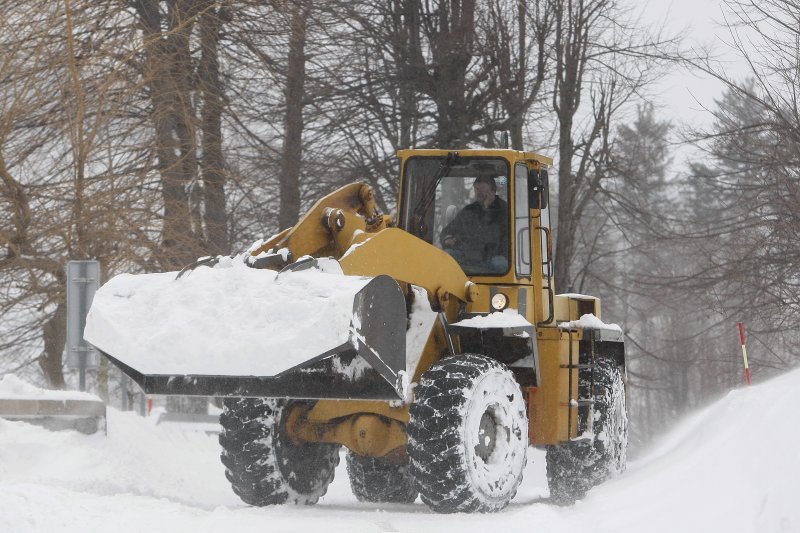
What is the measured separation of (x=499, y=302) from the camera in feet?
30.6

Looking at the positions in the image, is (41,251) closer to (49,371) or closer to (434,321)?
(49,371)

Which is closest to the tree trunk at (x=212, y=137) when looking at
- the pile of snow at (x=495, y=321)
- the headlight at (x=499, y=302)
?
the headlight at (x=499, y=302)

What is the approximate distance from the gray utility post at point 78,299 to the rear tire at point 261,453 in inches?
161

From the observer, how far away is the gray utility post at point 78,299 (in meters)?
12.9

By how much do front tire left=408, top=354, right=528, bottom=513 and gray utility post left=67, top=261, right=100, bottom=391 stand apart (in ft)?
19.6

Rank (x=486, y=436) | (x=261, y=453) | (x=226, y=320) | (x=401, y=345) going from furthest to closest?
1. (x=261, y=453)
2. (x=486, y=436)
3. (x=401, y=345)
4. (x=226, y=320)

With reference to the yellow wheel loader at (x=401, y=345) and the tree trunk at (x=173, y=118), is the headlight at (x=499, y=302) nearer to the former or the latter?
the yellow wheel loader at (x=401, y=345)

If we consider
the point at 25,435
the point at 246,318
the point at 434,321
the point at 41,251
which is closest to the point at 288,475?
the point at 434,321

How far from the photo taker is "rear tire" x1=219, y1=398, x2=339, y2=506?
9.15 metres

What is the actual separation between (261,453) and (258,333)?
2081 millimetres

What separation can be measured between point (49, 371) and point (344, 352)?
34.5 ft

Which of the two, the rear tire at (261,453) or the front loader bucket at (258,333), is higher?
the front loader bucket at (258,333)

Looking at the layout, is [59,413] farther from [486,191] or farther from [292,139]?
[292,139]

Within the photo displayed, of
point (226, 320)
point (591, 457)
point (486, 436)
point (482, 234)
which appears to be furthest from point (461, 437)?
point (591, 457)
